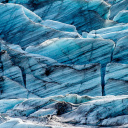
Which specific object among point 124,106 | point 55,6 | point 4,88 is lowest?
point 4,88

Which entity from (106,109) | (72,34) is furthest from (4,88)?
(106,109)

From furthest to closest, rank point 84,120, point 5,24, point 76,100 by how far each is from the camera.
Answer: point 5,24, point 76,100, point 84,120

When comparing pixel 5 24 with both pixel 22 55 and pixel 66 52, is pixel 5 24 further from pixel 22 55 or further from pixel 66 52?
pixel 66 52

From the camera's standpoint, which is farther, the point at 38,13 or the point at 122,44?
the point at 38,13

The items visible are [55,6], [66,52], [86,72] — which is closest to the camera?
[86,72]

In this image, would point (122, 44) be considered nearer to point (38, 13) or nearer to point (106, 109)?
point (106, 109)

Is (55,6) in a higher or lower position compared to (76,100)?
higher
